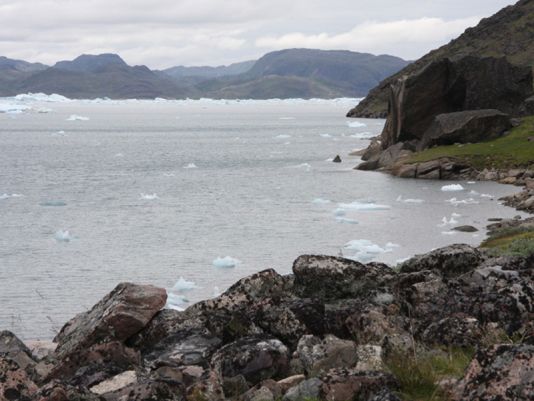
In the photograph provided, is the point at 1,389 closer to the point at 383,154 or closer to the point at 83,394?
the point at 83,394

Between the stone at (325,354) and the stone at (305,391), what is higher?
the stone at (305,391)

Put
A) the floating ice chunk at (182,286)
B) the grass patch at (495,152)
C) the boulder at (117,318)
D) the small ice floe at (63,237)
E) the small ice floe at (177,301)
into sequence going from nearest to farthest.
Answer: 1. the boulder at (117,318)
2. the small ice floe at (177,301)
3. the floating ice chunk at (182,286)
4. the small ice floe at (63,237)
5. the grass patch at (495,152)

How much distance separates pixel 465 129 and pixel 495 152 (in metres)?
7.47

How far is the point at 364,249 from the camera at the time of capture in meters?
36.8

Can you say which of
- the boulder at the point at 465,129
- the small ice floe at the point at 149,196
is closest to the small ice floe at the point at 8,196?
the small ice floe at the point at 149,196

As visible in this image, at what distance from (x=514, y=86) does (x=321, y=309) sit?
88.8 metres

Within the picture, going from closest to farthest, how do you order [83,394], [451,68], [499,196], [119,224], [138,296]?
1. [83,394]
2. [138,296]
3. [119,224]
4. [499,196]
5. [451,68]

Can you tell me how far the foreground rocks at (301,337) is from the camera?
8055 mm

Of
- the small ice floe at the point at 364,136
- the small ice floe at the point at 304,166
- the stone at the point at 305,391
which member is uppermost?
the stone at the point at 305,391

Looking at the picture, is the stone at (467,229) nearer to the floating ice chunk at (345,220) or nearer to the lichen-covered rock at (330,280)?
the floating ice chunk at (345,220)

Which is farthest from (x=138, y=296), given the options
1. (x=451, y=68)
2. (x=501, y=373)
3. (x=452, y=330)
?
(x=451, y=68)

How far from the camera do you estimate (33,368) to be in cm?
1216

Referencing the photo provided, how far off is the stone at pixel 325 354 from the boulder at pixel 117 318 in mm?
3478

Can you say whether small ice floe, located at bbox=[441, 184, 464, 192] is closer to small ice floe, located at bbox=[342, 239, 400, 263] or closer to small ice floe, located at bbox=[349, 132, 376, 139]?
small ice floe, located at bbox=[342, 239, 400, 263]
